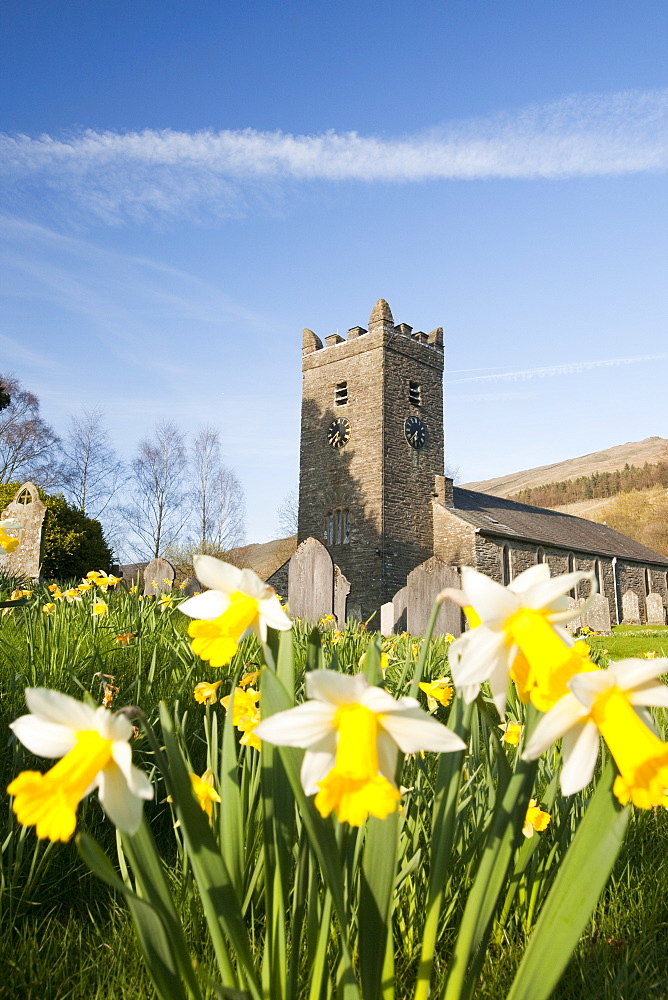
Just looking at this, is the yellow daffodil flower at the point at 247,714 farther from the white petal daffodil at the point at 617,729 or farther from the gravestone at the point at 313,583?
the gravestone at the point at 313,583

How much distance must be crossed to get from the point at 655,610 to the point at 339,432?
1528cm

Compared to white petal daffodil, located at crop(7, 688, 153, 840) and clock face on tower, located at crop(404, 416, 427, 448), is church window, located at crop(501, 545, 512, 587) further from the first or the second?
white petal daffodil, located at crop(7, 688, 153, 840)

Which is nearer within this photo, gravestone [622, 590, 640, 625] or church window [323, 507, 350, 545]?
church window [323, 507, 350, 545]

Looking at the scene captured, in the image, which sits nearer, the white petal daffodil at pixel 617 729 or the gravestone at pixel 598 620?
the white petal daffodil at pixel 617 729

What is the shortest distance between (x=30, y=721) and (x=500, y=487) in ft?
379

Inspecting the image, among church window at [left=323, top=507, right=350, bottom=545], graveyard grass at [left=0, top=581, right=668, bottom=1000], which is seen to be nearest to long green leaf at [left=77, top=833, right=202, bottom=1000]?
graveyard grass at [left=0, top=581, right=668, bottom=1000]

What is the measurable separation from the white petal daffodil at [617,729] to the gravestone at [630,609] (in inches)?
1082

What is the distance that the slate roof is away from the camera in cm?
2364

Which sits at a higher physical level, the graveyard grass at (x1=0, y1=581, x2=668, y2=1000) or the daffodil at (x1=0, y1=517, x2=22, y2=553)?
the daffodil at (x1=0, y1=517, x2=22, y2=553)

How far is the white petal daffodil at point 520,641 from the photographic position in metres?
0.82

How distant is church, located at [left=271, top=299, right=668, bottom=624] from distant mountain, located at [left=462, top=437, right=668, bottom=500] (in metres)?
85.2

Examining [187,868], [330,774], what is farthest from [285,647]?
[187,868]

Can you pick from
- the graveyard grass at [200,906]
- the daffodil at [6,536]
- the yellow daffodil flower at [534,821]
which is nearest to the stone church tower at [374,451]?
the graveyard grass at [200,906]

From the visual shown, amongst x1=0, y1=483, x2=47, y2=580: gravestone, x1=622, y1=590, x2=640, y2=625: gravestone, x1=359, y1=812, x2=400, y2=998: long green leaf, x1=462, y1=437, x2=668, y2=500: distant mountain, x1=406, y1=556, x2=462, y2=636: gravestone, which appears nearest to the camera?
x1=359, y1=812, x2=400, y2=998: long green leaf
